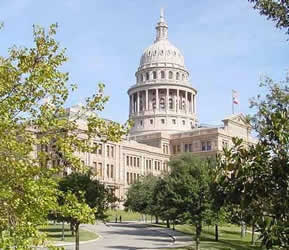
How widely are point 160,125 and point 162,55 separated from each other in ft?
63.7

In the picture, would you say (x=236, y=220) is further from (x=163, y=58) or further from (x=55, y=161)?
(x=163, y=58)

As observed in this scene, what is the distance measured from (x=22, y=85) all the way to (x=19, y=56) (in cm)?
77

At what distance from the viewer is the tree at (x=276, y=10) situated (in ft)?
34.5

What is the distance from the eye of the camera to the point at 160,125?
122 meters

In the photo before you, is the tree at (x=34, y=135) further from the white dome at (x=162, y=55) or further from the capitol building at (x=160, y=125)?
the white dome at (x=162, y=55)

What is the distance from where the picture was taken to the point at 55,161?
32.4ft

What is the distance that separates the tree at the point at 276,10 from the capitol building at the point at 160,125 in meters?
82.1

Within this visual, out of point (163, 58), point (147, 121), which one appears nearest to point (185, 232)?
point (147, 121)

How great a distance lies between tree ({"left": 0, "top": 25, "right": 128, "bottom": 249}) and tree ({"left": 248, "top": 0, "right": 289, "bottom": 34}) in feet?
12.5

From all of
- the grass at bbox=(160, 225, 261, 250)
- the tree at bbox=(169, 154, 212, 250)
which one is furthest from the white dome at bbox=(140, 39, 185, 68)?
the tree at bbox=(169, 154, 212, 250)

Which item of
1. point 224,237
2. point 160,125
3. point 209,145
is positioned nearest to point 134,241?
point 224,237

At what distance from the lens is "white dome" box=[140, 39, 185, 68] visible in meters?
129

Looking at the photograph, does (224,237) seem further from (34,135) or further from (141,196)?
(34,135)

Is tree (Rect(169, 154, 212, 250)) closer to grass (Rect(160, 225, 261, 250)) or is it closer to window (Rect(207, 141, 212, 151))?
grass (Rect(160, 225, 261, 250))
